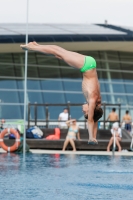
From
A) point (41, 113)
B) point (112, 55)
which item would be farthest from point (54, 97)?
point (112, 55)

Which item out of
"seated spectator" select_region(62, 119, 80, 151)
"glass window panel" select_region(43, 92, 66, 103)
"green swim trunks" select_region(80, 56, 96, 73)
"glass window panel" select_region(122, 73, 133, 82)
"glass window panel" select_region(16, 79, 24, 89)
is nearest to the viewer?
"green swim trunks" select_region(80, 56, 96, 73)

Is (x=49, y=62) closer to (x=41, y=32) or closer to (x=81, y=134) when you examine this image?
(x=41, y=32)

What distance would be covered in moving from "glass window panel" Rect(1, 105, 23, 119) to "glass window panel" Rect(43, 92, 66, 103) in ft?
5.84

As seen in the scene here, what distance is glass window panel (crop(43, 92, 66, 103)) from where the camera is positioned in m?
39.7

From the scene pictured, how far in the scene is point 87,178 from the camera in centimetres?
1853

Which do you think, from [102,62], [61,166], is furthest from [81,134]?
[102,62]

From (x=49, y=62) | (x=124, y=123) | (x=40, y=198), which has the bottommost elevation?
(x=40, y=198)

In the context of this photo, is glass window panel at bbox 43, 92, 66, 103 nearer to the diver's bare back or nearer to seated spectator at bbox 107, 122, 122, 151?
seated spectator at bbox 107, 122, 122, 151

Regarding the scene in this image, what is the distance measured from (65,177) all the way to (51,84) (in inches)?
868

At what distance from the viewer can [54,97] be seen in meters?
40.0

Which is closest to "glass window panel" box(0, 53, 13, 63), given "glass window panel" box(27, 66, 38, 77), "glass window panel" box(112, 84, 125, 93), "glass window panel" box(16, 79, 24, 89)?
"glass window panel" box(27, 66, 38, 77)

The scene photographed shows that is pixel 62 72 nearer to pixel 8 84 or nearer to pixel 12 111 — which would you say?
pixel 8 84

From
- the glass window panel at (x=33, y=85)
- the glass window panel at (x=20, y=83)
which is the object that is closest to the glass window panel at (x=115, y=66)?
the glass window panel at (x=33, y=85)

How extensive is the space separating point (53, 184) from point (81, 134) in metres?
14.0
